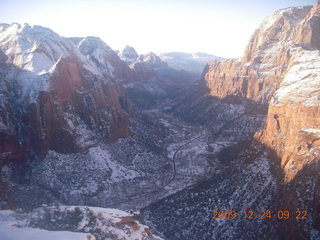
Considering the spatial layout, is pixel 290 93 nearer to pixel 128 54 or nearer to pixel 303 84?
pixel 303 84

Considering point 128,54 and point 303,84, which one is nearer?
point 303,84

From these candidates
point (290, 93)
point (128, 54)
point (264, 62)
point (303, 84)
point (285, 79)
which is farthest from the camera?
point (128, 54)

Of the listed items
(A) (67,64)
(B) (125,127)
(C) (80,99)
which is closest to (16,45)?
(A) (67,64)

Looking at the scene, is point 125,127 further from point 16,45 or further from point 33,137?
point 16,45

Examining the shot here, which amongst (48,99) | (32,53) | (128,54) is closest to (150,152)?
(48,99)

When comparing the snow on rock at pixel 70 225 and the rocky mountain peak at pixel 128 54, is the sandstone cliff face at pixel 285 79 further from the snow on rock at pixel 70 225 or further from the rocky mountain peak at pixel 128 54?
the rocky mountain peak at pixel 128 54

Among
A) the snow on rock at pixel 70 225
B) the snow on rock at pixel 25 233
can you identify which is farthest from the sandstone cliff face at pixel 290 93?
the snow on rock at pixel 25 233
